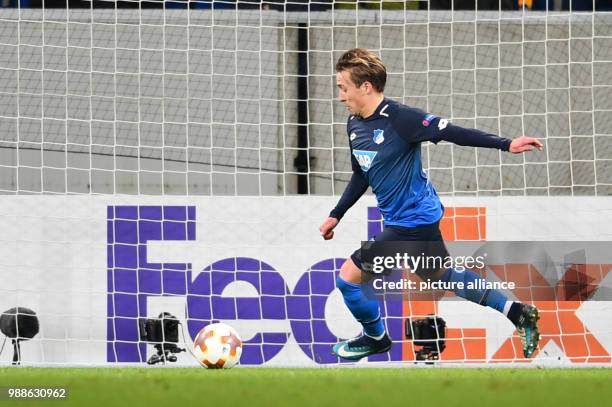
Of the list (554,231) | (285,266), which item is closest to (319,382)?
(285,266)

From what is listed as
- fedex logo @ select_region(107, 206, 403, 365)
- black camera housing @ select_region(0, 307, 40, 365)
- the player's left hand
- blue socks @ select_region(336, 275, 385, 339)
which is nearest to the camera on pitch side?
fedex logo @ select_region(107, 206, 403, 365)

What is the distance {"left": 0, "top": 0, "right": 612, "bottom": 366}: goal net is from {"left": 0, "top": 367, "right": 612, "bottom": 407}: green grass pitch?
1.04 meters

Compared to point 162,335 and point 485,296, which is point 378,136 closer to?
point 485,296

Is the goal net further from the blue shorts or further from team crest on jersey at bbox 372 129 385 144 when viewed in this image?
team crest on jersey at bbox 372 129 385 144

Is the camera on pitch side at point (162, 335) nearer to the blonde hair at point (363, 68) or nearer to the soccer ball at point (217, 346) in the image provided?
the soccer ball at point (217, 346)

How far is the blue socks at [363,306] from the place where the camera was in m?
7.84

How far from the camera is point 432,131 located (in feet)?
24.4

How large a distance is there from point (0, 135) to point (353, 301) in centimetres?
314

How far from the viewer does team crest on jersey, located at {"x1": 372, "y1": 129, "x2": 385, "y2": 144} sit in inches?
300

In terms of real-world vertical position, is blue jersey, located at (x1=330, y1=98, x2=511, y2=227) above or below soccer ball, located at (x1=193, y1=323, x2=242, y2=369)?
above

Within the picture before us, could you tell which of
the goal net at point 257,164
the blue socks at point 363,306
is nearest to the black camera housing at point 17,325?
the goal net at point 257,164

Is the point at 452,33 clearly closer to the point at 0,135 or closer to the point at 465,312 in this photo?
the point at 465,312

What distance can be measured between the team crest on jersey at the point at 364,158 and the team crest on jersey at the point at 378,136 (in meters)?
0.07

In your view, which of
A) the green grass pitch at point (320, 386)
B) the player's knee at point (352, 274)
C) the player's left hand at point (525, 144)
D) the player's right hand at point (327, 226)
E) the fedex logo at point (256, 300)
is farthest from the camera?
the fedex logo at point (256, 300)
